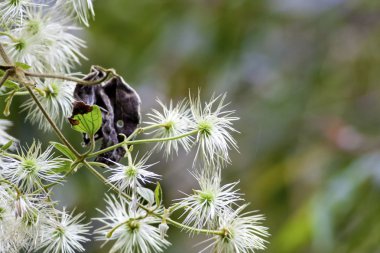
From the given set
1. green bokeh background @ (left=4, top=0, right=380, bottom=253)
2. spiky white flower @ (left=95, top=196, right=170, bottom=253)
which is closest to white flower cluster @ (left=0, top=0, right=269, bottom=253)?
spiky white flower @ (left=95, top=196, right=170, bottom=253)

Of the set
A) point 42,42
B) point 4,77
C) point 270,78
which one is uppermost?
point 270,78

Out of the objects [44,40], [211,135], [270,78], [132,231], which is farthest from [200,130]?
[270,78]

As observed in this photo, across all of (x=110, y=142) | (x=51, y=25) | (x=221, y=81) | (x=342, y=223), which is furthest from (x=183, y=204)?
(x=221, y=81)

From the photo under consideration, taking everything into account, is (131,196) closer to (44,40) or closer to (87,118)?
(87,118)

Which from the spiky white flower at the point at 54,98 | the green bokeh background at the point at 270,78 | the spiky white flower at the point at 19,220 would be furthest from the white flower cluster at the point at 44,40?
the green bokeh background at the point at 270,78

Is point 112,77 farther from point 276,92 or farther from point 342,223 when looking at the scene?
point 276,92

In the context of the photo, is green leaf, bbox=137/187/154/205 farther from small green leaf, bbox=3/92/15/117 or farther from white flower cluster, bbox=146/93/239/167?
small green leaf, bbox=3/92/15/117
